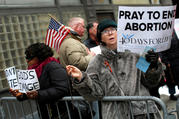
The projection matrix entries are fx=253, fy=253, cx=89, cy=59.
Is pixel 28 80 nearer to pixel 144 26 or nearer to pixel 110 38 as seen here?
pixel 110 38

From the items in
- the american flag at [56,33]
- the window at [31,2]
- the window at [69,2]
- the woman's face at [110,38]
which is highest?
the window at [69,2]

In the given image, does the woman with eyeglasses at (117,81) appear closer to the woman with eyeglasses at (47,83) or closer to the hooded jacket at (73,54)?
the woman with eyeglasses at (47,83)

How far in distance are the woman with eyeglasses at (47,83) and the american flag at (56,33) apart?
419 millimetres

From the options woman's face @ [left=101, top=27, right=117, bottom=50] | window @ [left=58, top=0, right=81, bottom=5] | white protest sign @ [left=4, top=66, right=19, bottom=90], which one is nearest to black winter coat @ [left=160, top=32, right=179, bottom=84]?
woman's face @ [left=101, top=27, right=117, bottom=50]

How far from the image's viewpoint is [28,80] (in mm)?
3037

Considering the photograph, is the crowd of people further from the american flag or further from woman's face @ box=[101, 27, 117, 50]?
the american flag

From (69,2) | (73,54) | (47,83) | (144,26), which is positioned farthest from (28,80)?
(69,2)

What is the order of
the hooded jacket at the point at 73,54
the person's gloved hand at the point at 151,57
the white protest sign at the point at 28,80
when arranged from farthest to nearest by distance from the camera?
1. the hooded jacket at the point at 73,54
2. the white protest sign at the point at 28,80
3. the person's gloved hand at the point at 151,57

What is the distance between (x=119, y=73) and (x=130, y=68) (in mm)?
123

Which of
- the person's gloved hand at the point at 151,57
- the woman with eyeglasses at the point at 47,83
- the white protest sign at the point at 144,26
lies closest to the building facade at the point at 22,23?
the woman with eyeglasses at the point at 47,83

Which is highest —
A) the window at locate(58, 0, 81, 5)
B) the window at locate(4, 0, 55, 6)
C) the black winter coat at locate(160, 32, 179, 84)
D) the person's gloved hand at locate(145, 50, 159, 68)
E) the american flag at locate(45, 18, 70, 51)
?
the window at locate(58, 0, 81, 5)

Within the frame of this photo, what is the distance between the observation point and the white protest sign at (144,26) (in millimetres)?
2318

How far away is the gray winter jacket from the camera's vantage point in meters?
2.49

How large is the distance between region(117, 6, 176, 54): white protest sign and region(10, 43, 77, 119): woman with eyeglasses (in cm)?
104
